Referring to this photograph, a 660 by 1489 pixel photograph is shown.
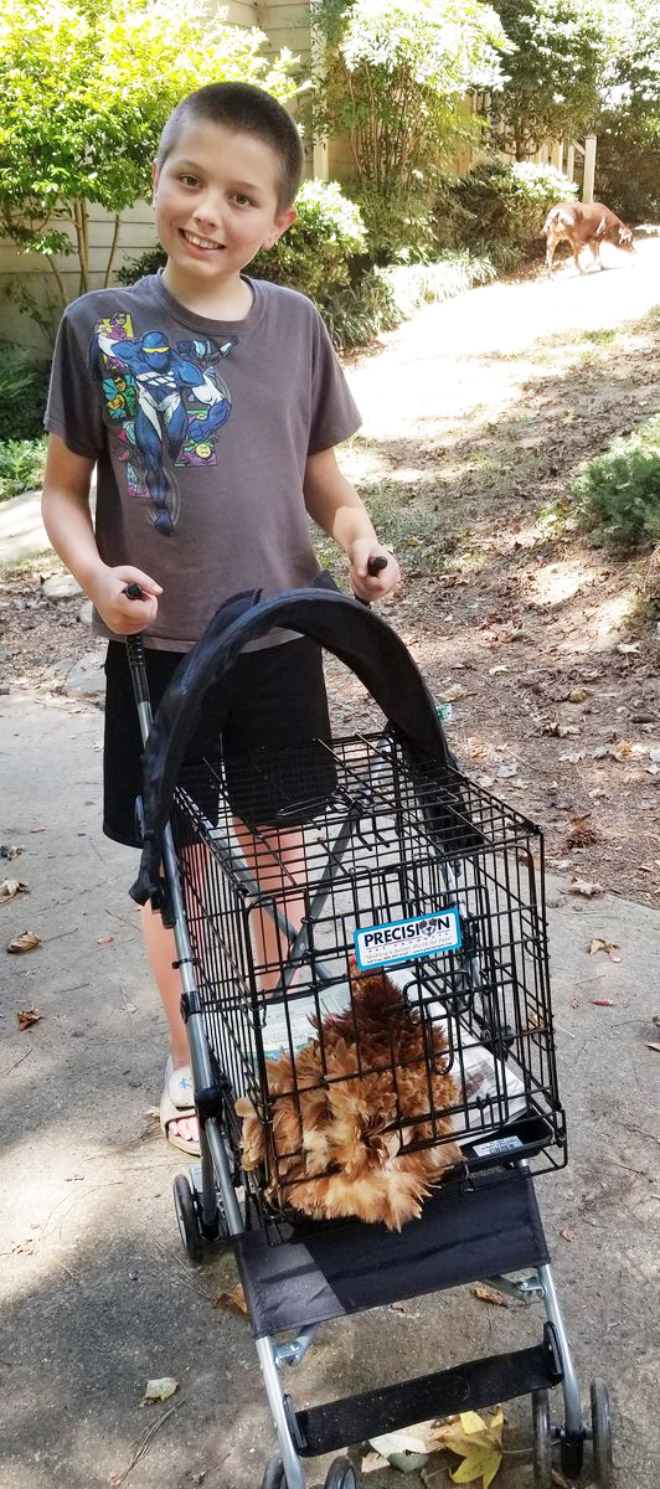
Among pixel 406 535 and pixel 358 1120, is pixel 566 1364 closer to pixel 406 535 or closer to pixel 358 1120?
pixel 358 1120

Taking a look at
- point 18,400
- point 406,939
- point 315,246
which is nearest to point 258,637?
point 406,939

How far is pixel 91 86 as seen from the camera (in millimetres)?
9000

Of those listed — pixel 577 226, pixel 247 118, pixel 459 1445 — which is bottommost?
pixel 577 226

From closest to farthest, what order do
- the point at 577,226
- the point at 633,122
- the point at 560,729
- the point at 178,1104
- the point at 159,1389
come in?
1. the point at 159,1389
2. the point at 178,1104
3. the point at 560,729
4. the point at 577,226
5. the point at 633,122

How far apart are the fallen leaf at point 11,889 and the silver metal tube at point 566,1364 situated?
236 cm

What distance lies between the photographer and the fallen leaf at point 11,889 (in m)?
3.65

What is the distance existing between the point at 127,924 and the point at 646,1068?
156 cm

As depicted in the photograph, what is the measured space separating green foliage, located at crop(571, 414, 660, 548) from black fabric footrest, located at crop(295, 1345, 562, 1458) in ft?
14.5

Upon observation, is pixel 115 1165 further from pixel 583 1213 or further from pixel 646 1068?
pixel 646 1068

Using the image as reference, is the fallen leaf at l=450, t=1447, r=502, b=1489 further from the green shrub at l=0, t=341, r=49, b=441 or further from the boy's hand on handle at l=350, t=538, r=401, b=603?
the green shrub at l=0, t=341, r=49, b=441

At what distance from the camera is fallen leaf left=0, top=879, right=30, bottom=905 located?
365 cm

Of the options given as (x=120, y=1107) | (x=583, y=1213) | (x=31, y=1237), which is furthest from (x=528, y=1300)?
(x=120, y=1107)

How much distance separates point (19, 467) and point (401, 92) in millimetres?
6401

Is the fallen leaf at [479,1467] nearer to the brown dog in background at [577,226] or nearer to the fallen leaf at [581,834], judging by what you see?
the fallen leaf at [581,834]
